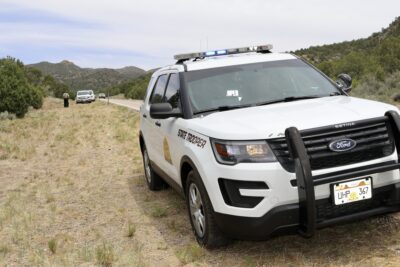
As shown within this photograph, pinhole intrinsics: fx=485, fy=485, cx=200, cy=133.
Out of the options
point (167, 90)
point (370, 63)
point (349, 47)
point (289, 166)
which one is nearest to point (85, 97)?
point (370, 63)

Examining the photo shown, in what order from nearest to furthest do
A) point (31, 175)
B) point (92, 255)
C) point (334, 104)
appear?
point (334, 104), point (92, 255), point (31, 175)

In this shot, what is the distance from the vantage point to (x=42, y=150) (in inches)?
555

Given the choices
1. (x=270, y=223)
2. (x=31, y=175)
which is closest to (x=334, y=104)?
(x=270, y=223)

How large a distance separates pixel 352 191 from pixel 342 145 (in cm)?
38

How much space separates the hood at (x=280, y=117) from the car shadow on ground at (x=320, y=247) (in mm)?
1225

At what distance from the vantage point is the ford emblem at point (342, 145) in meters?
3.93

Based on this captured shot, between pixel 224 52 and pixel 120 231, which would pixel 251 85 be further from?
pixel 120 231

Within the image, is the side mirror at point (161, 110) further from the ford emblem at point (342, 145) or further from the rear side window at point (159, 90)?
the ford emblem at point (342, 145)

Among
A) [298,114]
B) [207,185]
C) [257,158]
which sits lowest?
[207,185]

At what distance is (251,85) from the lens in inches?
211

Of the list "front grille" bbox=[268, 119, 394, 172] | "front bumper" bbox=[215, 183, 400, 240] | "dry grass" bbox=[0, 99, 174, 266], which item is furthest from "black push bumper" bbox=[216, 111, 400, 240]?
"dry grass" bbox=[0, 99, 174, 266]

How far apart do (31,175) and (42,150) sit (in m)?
4.14

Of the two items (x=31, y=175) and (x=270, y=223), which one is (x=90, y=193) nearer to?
(x=31, y=175)

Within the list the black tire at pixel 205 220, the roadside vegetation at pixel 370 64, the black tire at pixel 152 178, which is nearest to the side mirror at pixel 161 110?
the black tire at pixel 205 220
